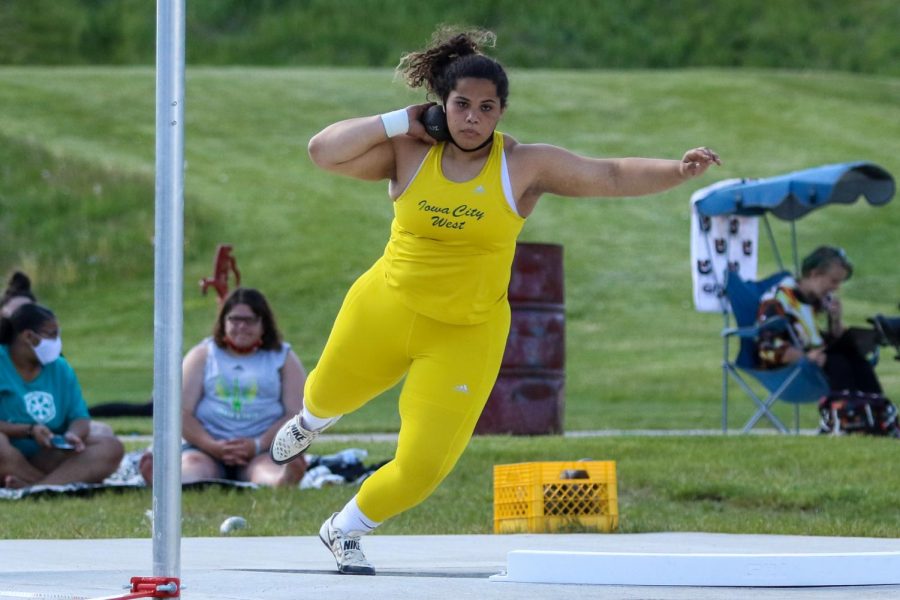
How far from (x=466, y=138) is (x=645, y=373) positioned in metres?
17.0

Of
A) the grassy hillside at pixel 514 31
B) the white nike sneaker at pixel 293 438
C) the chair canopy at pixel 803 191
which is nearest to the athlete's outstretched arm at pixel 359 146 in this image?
the white nike sneaker at pixel 293 438

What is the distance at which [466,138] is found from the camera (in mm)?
5465

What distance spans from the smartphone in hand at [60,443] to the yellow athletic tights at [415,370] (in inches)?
172

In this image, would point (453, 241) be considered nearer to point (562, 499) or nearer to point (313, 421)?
point (313, 421)

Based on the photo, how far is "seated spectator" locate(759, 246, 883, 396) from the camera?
486 inches

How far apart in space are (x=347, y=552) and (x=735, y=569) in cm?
139

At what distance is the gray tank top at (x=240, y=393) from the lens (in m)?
9.87

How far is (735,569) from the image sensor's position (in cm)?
518

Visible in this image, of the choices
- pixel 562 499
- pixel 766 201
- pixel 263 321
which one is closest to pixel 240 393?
pixel 263 321

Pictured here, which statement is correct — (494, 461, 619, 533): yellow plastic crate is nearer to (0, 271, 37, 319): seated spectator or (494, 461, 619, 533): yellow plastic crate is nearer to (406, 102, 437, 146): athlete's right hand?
(406, 102, 437, 146): athlete's right hand

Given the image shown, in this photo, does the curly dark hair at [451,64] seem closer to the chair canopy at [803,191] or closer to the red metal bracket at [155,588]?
the red metal bracket at [155,588]

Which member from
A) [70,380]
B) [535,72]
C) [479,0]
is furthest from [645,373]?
[479,0]

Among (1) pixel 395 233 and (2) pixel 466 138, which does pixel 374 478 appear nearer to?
(1) pixel 395 233

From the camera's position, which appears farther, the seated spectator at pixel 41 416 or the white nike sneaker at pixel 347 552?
the seated spectator at pixel 41 416
